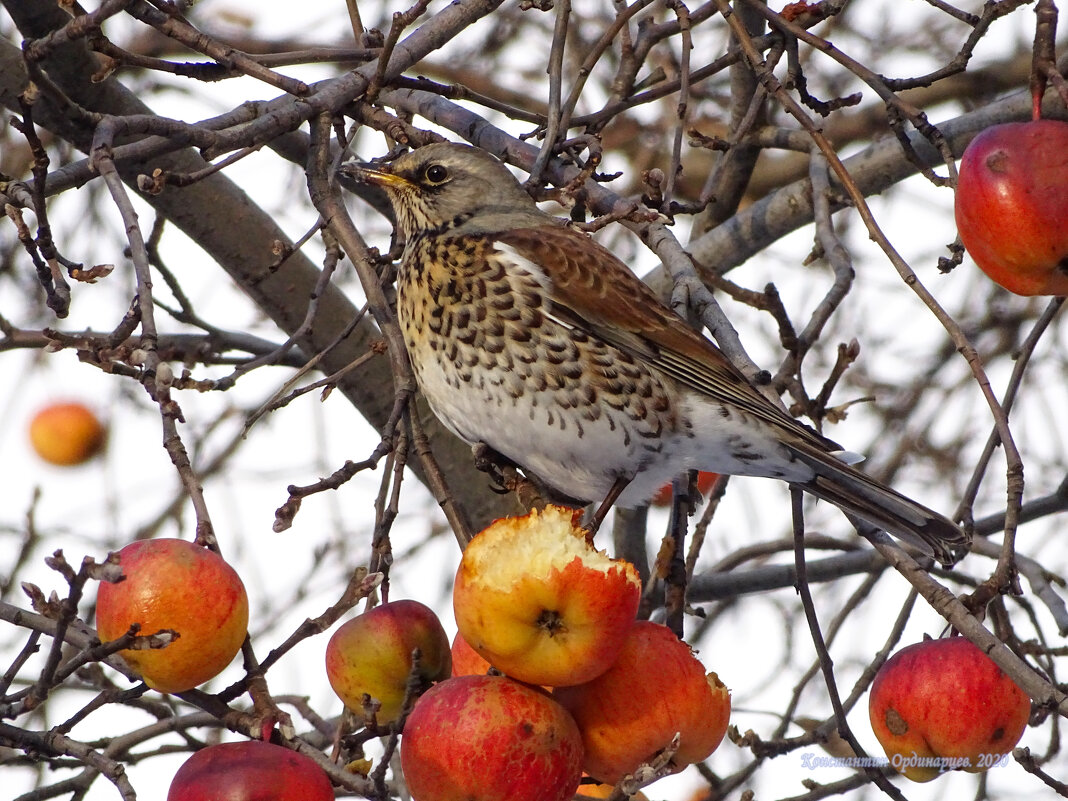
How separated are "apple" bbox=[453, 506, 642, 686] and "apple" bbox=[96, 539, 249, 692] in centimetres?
42

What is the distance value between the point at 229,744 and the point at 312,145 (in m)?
1.52

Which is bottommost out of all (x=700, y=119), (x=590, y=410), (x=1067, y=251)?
(x=1067, y=251)

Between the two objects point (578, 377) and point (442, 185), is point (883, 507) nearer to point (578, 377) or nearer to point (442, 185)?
point (578, 377)

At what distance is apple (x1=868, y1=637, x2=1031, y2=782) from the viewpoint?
273 cm

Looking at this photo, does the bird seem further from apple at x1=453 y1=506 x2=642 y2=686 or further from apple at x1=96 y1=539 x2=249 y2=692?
apple at x1=96 y1=539 x2=249 y2=692

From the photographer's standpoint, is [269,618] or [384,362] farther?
[269,618]

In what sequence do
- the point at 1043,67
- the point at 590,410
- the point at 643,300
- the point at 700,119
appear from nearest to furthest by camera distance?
the point at 1043,67 → the point at 590,410 → the point at 643,300 → the point at 700,119

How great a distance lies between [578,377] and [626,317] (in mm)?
269

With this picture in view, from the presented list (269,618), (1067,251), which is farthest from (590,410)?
(269,618)

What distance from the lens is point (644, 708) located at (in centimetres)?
228

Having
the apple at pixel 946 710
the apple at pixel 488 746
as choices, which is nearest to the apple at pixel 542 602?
the apple at pixel 488 746

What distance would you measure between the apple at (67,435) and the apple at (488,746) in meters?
4.32

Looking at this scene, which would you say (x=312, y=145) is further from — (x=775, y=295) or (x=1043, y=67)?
(x=1043, y=67)

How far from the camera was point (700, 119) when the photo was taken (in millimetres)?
6887
